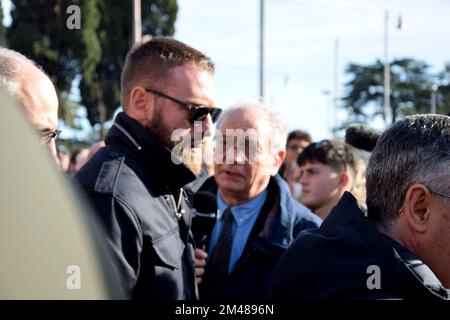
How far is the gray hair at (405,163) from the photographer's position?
1722mm

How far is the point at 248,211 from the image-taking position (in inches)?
125

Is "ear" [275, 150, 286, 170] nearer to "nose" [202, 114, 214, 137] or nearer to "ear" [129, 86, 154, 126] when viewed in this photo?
"nose" [202, 114, 214, 137]

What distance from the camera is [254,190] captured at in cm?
325

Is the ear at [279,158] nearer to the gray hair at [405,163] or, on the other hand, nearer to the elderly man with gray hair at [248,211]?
the elderly man with gray hair at [248,211]

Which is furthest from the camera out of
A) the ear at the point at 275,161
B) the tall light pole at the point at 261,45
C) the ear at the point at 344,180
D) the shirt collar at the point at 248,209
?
the tall light pole at the point at 261,45

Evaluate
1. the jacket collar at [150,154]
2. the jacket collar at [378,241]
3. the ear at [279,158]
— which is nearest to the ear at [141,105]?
the jacket collar at [150,154]

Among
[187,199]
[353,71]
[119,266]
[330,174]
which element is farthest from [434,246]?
[353,71]

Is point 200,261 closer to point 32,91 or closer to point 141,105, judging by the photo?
point 141,105

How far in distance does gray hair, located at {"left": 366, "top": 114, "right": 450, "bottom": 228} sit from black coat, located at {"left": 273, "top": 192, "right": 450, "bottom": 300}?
0.08 meters

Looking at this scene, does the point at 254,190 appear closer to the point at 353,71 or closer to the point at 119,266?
the point at 119,266

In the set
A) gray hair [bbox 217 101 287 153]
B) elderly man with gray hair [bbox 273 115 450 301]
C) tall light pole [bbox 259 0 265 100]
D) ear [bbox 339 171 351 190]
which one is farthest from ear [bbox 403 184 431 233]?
tall light pole [bbox 259 0 265 100]

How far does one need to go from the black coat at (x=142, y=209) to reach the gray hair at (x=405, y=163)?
726mm

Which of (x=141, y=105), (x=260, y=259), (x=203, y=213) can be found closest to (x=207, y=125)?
(x=141, y=105)
